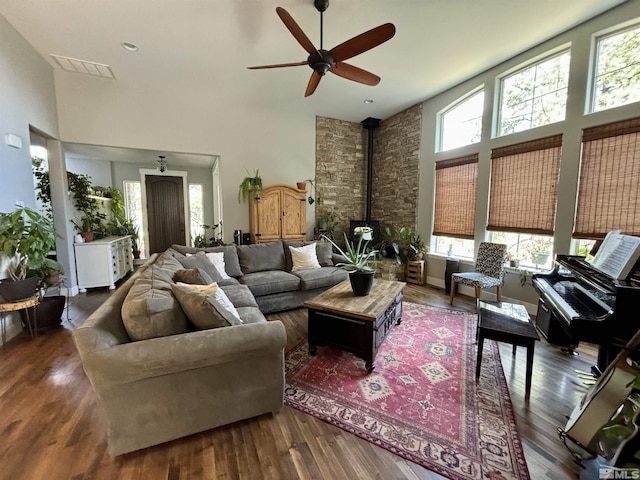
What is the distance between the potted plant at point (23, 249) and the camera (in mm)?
2527

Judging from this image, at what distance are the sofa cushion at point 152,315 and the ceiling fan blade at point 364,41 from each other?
8.14 ft

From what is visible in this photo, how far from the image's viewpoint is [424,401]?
6.24 feet

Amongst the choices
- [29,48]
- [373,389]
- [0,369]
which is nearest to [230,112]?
[29,48]

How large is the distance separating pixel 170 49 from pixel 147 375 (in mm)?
3688

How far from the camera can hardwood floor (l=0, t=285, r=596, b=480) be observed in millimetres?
1368

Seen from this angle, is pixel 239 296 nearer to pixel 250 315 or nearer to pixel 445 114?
pixel 250 315

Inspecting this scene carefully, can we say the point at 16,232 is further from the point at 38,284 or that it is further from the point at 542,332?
the point at 542,332

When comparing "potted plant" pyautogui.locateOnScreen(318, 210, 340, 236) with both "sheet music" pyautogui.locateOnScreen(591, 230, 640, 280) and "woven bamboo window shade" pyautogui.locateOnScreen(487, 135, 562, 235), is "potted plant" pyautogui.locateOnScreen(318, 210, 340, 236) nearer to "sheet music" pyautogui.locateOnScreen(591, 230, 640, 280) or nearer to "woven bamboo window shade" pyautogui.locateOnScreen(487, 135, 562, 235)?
"woven bamboo window shade" pyautogui.locateOnScreen(487, 135, 562, 235)

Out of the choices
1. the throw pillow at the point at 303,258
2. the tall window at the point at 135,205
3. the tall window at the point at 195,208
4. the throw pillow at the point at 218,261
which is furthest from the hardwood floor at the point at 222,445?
the tall window at the point at 195,208

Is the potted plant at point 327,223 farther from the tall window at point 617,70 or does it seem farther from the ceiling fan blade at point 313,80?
the tall window at point 617,70

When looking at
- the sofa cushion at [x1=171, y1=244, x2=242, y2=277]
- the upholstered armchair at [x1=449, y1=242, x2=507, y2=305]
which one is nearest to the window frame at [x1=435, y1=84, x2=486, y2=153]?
the upholstered armchair at [x1=449, y1=242, x2=507, y2=305]

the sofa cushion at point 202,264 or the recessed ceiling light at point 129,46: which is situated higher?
the recessed ceiling light at point 129,46

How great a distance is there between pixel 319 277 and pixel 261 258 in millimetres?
931

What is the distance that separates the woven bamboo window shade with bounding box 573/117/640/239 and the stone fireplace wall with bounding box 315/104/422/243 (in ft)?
8.19
